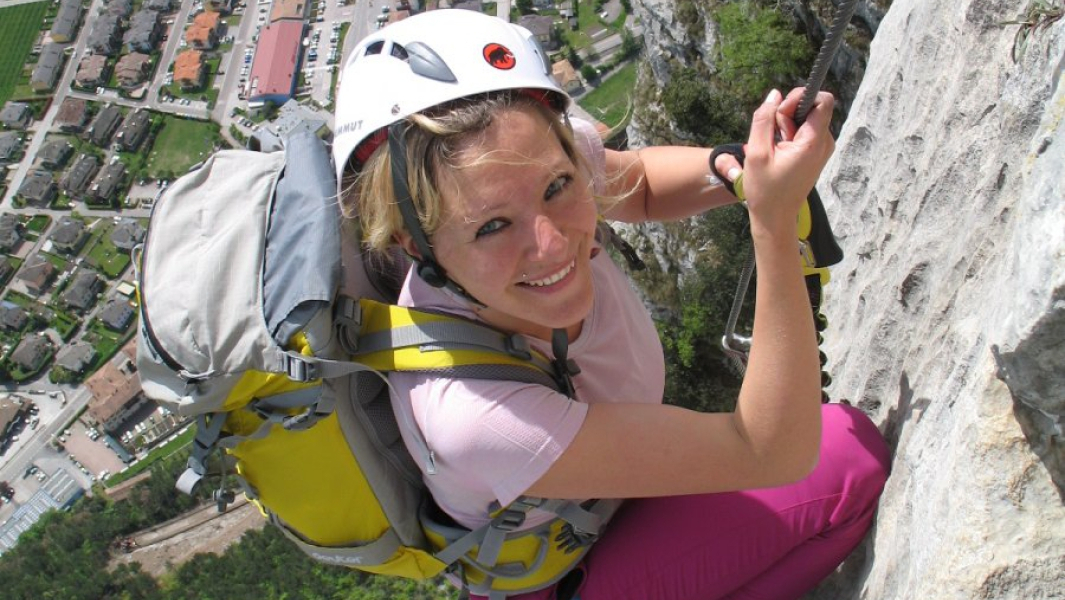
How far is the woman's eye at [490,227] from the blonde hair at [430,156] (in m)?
0.16

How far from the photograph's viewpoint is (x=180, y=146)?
160ft

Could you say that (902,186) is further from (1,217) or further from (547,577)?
(1,217)

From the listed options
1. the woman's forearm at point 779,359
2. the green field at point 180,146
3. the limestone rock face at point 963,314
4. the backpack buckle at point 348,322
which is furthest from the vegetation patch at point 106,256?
the woman's forearm at point 779,359

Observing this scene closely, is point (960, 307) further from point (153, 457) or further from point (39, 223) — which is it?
point (39, 223)

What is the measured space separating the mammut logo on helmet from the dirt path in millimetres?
34716

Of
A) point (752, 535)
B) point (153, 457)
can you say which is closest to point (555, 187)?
point (752, 535)

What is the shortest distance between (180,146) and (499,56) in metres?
50.0

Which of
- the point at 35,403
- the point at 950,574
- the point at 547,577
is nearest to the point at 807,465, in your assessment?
the point at 950,574

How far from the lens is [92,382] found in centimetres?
4141

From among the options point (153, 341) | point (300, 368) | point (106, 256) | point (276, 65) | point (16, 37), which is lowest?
point (106, 256)

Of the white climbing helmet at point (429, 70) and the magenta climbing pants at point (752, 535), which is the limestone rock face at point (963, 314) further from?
the white climbing helmet at point (429, 70)

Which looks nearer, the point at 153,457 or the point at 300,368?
the point at 300,368

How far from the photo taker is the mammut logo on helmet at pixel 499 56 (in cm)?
336

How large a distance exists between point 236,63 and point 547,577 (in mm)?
54126
